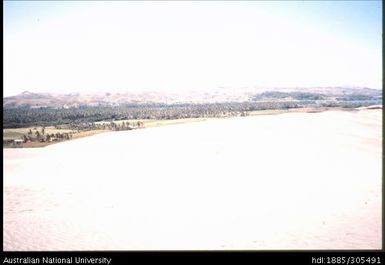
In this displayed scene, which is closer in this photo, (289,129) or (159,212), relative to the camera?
(159,212)

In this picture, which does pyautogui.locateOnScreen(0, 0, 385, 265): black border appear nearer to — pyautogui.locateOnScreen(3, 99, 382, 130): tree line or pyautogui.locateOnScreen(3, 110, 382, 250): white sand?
pyautogui.locateOnScreen(3, 110, 382, 250): white sand

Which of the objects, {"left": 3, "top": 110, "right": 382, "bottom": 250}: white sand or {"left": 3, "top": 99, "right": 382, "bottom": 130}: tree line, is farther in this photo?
{"left": 3, "top": 99, "right": 382, "bottom": 130}: tree line

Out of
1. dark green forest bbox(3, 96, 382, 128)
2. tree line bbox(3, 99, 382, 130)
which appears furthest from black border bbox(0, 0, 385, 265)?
dark green forest bbox(3, 96, 382, 128)

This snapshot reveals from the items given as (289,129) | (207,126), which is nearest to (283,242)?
(289,129)

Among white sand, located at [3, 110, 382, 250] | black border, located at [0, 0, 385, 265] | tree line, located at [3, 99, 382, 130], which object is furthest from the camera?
tree line, located at [3, 99, 382, 130]

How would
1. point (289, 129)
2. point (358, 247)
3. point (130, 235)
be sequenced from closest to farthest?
point (358, 247) < point (130, 235) < point (289, 129)

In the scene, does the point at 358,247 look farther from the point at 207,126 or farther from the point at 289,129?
the point at 207,126
